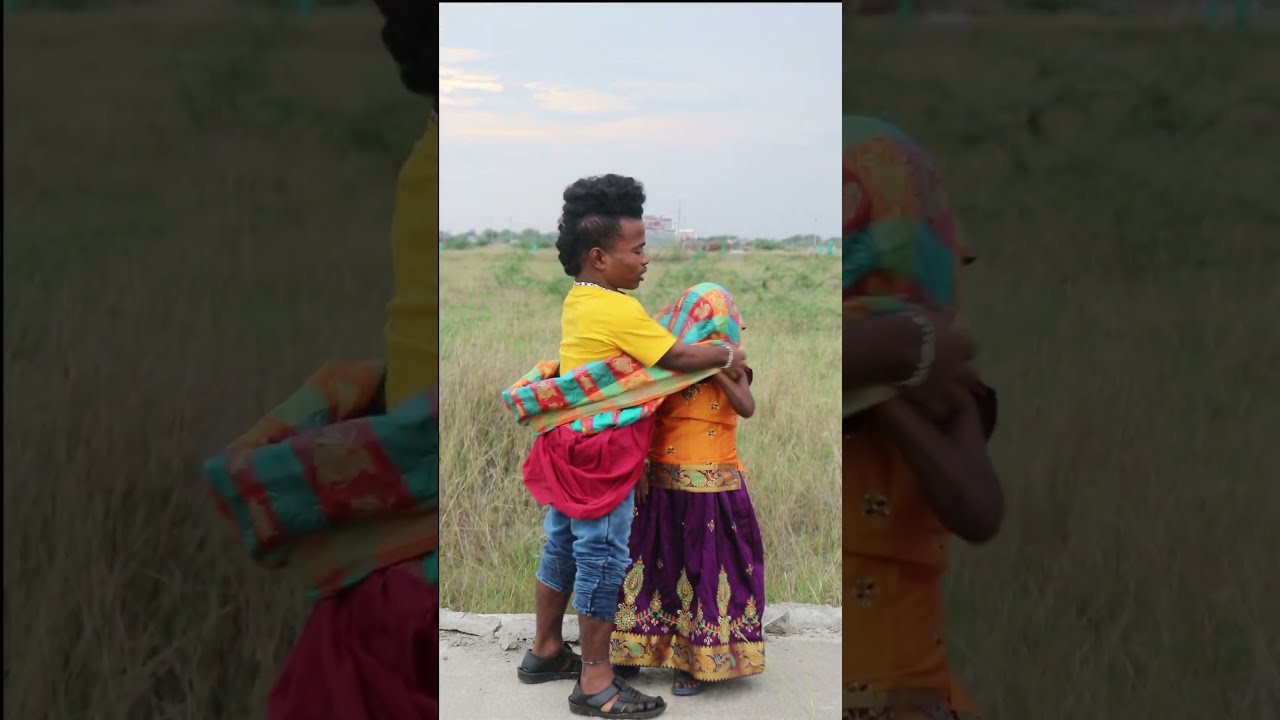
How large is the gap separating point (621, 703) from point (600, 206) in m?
1.16

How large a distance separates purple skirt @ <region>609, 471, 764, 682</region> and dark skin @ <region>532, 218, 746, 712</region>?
0.47 feet

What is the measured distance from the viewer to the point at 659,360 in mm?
2469

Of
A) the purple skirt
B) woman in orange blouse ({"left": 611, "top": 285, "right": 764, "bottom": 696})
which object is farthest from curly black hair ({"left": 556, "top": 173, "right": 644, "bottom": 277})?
the purple skirt

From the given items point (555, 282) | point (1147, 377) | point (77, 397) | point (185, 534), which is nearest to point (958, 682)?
point (1147, 377)

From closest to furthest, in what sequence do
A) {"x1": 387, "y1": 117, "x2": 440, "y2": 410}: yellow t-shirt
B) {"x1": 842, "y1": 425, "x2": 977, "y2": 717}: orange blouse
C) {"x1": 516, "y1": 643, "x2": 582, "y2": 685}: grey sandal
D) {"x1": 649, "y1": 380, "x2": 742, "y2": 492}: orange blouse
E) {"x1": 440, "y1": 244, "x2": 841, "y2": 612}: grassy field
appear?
{"x1": 387, "y1": 117, "x2": 440, "y2": 410}: yellow t-shirt, {"x1": 842, "y1": 425, "x2": 977, "y2": 717}: orange blouse, {"x1": 649, "y1": 380, "x2": 742, "y2": 492}: orange blouse, {"x1": 516, "y1": 643, "x2": 582, "y2": 685}: grey sandal, {"x1": 440, "y1": 244, "x2": 841, "y2": 612}: grassy field

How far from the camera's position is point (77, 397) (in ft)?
5.68

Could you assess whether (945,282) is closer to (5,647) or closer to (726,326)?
(726,326)

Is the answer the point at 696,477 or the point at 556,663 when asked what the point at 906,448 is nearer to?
the point at 696,477

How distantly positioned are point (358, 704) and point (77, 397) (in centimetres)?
67

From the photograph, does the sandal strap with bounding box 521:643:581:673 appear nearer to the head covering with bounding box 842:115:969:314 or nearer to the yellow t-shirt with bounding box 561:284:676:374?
the yellow t-shirt with bounding box 561:284:676:374

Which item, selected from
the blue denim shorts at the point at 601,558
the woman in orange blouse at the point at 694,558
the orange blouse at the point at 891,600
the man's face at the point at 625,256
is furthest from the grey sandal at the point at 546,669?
the orange blouse at the point at 891,600

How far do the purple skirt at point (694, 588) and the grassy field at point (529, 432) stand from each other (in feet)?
2.14

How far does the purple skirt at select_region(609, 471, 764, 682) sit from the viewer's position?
2.65m

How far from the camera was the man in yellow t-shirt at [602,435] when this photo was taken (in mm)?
2473
